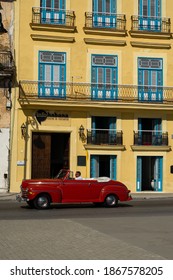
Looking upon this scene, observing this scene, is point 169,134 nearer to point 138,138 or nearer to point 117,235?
point 138,138

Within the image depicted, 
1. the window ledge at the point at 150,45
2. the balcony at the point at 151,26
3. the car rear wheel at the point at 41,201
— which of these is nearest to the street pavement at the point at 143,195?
the car rear wheel at the point at 41,201

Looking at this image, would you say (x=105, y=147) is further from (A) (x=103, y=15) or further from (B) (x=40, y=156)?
(A) (x=103, y=15)

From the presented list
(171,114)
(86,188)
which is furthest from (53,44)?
(86,188)

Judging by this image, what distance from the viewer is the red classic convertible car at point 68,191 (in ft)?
69.7

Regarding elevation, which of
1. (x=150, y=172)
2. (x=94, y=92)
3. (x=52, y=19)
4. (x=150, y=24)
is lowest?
(x=150, y=172)

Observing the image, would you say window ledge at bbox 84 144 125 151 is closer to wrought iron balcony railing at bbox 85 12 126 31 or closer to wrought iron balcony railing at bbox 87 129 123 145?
wrought iron balcony railing at bbox 87 129 123 145

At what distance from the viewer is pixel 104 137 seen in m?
32.0

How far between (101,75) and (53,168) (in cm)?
619

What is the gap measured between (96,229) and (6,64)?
17.4 meters

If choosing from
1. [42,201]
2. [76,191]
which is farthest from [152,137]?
[42,201]

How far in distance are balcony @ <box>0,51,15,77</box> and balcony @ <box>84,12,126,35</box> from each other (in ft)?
15.8

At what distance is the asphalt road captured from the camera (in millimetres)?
11166

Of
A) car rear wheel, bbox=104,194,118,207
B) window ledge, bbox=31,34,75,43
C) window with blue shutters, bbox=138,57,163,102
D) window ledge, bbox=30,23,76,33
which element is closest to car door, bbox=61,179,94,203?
car rear wheel, bbox=104,194,118,207

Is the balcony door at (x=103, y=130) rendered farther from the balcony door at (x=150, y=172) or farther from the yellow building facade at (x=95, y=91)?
the balcony door at (x=150, y=172)
